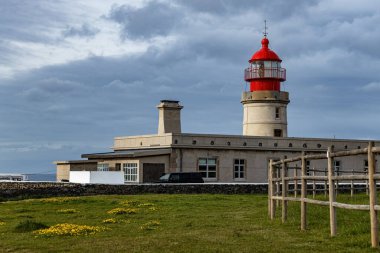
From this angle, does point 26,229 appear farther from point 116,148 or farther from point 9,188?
point 116,148

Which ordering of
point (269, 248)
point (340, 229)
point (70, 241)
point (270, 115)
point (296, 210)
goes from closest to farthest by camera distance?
point (269, 248) → point (340, 229) → point (70, 241) → point (296, 210) → point (270, 115)

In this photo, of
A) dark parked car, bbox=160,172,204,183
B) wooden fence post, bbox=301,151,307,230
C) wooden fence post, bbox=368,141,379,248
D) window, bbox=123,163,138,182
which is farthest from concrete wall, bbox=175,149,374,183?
wooden fence post, bbox=368,141,379,248

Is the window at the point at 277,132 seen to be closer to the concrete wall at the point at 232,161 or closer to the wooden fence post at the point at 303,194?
the concrete wall at the point at 232,161

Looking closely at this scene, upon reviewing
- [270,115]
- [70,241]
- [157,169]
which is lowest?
[70,241]

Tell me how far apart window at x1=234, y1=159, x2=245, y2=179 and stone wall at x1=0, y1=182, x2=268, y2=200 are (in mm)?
6563

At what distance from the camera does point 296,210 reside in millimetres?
21188

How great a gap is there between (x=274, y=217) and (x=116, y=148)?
36.6 meters

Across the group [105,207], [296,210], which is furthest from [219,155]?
[296,210]

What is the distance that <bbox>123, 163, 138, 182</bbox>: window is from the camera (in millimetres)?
46844

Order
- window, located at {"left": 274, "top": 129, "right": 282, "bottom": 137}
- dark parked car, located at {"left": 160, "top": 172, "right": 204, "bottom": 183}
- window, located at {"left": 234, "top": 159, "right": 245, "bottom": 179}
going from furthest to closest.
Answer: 1. window, located at {"left": 274, "top": 129, "right": 282, "bottom": 137}
2. window, located at {"left": 234, "top": 159, "right": 245, "bottom": 179}
3. dark parked car, located at {"left": 160, "top": 172, "right": 204, "bottom": 183}

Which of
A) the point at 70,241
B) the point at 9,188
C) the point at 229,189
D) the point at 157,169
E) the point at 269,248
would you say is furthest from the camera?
the point at 157,169

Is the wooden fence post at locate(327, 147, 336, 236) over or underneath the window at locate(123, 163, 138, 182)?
underneath

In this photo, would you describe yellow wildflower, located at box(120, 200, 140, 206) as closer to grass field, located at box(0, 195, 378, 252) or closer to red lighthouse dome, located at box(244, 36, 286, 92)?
grass field, located at box(0, 195, 378, 252)

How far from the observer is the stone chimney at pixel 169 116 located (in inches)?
2121
